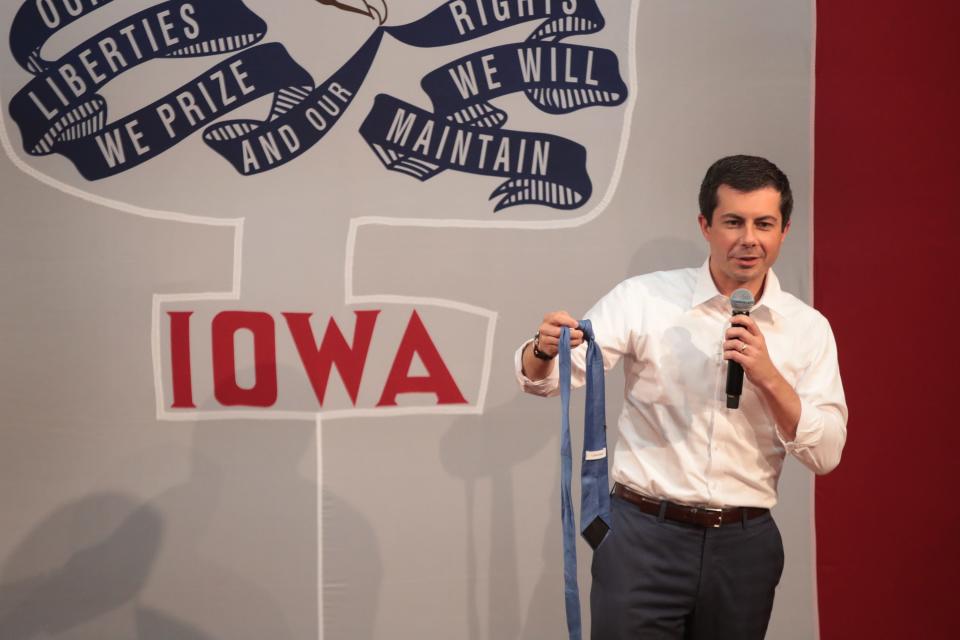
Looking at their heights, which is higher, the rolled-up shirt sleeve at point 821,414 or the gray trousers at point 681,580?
the rolled-up shirt sleeve at point 821,414

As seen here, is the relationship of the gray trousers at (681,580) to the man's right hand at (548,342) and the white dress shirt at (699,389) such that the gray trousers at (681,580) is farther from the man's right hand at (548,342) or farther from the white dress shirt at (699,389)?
the man's right hand at (548,342)

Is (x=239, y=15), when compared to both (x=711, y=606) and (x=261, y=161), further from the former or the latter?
(x=711, y=606)

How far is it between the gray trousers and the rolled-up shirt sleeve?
203mm

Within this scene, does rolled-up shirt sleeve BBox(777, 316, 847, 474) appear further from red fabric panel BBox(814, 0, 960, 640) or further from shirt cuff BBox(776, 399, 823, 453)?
red fabric panel BBox(814, 0, 960, 640)

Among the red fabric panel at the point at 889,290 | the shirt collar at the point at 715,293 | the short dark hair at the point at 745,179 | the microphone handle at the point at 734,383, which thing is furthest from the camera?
the red fabric panel at the point at 889,290

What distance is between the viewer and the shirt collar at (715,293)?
6.41ft

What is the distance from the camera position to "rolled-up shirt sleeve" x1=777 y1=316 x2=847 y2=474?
5.90 feet

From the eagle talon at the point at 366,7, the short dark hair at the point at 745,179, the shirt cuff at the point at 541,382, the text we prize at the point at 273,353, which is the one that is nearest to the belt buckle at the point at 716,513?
the shirt cuff at the point at 541,382

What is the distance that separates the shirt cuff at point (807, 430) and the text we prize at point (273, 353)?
1.19m

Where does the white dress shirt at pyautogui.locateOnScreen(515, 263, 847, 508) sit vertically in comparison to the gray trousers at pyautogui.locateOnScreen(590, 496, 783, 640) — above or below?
above

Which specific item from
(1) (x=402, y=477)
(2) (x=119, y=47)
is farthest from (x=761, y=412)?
(2) (x=119, y=47)

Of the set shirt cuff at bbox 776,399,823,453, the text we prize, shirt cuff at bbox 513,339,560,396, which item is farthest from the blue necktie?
the text we prize

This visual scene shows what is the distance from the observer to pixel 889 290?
2854 mm

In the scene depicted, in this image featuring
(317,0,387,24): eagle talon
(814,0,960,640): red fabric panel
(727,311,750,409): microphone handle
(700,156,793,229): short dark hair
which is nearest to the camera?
(727,311,750,409): microphone handle
